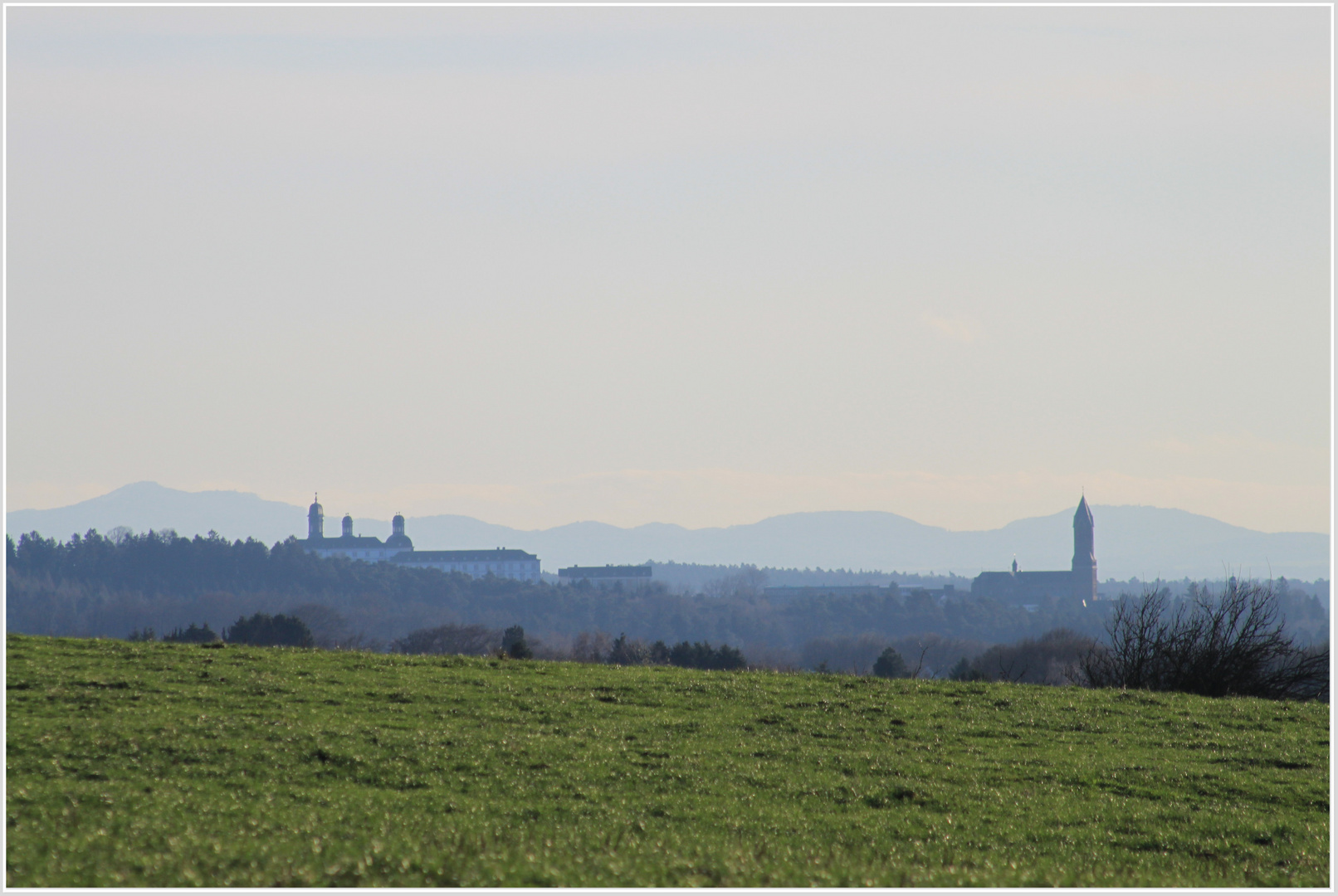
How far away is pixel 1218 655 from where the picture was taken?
96.3ft

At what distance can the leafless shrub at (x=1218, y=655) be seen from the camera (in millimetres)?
28969

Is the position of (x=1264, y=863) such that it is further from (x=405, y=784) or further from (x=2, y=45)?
(x=2, y=45)

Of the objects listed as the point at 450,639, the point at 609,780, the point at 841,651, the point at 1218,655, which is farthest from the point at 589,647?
the point at 609,780

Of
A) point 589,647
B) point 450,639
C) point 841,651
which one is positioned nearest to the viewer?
point 450,639

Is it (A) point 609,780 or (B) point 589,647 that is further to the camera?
(B) point 589,647

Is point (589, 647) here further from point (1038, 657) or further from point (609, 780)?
point (609, 780)

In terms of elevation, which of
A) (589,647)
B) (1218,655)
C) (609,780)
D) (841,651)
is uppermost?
(1218,655)

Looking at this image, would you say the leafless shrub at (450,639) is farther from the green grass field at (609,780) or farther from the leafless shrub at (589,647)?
the green grass field at (609,780)

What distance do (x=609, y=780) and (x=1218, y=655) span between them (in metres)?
20.4

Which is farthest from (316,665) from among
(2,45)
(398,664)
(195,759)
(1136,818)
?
(1136,818)

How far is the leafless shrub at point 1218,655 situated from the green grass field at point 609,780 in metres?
6.63

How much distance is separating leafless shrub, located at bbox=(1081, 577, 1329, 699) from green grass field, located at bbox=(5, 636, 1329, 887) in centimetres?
663

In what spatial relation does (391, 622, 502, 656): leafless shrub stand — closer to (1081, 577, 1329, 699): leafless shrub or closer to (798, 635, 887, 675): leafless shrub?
(798, 635, 887, 675): leafless shrub

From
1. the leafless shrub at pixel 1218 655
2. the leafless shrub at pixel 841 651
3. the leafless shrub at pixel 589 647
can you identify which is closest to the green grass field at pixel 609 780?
the leafless shrub at pixel 1218 655
